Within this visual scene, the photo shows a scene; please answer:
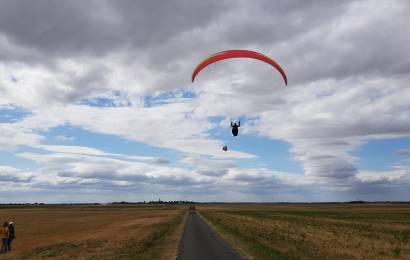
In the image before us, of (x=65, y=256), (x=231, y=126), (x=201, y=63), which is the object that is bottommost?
(x=65, y=256)

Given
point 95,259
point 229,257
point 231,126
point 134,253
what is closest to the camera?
point 229,257

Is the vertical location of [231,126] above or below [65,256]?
above

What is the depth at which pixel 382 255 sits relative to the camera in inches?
962

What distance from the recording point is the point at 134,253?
24.8 metres

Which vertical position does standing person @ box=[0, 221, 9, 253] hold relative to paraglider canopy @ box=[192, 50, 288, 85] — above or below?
below

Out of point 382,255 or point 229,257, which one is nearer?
point 229,257

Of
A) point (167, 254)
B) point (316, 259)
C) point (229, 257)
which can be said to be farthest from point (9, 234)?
point (316, 259)

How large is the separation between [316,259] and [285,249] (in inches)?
174

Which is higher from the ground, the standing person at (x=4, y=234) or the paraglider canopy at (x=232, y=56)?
the paraglider canopy at (x=232, y=56)

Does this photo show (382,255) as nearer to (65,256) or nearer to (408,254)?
(408,254)

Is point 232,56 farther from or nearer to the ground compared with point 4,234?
farther from the ground

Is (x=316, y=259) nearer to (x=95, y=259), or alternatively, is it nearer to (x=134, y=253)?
(x=134, y=253)

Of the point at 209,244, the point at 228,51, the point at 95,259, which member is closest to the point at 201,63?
the point at 228,51

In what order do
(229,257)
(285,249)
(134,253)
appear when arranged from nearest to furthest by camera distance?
(229,257) < (134,253) < (285,249)
